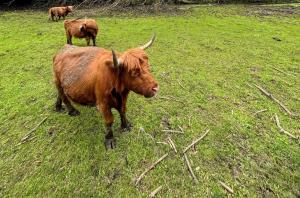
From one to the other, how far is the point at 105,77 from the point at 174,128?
1.35 meters

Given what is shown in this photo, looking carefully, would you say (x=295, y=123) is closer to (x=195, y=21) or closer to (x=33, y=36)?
(x=195, y=21)

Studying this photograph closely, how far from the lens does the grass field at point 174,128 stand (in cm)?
334

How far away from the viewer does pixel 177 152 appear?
369 centimetres

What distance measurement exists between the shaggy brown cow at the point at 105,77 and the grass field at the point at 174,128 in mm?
414

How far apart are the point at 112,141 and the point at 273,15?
27.6 feet

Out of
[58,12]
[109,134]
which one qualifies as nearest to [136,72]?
[109,134]

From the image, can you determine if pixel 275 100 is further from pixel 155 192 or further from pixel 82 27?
pixel 82 27

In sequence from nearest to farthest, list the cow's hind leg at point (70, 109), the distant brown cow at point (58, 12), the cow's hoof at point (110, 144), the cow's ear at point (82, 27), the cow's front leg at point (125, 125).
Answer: the cow's hoof at point (110, 144) < the cow's front leg at point (125, 125) < the cow's hind leg at point (70, 109) < the cow's ear at point (82, 27) < the distant brown cow at point (58, 12)

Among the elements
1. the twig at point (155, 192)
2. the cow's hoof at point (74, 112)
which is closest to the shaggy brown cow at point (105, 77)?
the cow's hoof at point (74, 112)

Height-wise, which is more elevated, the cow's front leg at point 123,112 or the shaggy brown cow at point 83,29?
the shaggy brown cow at point 83,29

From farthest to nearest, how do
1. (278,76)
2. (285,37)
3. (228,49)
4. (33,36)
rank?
(33,36), (285,37), (228,49), (278,76)

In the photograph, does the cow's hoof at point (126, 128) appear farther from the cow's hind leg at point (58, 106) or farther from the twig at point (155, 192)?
the cow's hind leg at point (58, 106)

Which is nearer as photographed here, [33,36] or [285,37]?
[285,37]

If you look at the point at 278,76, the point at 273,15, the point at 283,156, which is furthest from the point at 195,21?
the point at 283,156
